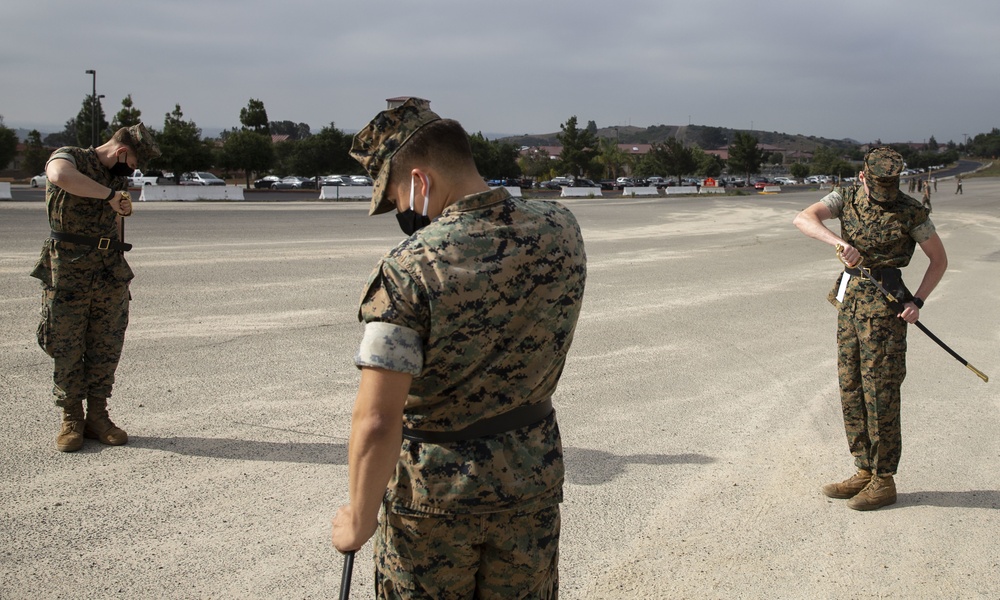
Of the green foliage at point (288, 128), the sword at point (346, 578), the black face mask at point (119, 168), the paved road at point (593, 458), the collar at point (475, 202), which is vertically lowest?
the paved road at point (593, 458)

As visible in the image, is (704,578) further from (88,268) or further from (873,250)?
(88,268)

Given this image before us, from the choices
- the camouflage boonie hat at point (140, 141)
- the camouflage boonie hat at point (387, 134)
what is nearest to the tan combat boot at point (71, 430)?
the camouflage boonie hat at point (140, 141)

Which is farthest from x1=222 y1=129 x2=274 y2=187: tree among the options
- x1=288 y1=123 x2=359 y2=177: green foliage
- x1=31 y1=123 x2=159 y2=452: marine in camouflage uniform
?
x1=31 y1=123 x2=159 y2=452: marine in camouflage uniform

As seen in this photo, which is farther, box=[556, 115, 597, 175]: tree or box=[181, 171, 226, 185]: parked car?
box=[556, 115, 597, 175]: tree

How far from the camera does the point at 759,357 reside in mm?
8711

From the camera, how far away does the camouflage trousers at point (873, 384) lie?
4711mm

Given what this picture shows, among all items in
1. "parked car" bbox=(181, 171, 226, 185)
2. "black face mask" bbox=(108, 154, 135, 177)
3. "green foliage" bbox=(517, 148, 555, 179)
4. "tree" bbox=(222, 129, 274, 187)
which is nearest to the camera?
"black face mask" bbox=(108, 154, 135, 177)

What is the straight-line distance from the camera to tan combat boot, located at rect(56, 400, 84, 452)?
5336mm

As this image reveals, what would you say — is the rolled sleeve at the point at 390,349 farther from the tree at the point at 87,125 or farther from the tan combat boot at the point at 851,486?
the tree at the point at 87,125

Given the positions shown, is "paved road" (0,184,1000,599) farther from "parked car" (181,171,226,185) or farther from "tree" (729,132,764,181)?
"tree" (729,132,764,181)

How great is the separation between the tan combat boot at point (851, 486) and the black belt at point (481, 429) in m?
3.42

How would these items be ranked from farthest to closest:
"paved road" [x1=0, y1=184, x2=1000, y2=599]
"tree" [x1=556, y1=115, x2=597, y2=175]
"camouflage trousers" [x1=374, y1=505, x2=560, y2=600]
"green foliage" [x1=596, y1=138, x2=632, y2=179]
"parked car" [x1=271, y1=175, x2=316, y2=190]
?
"green foliage" [x1=596, y1=138, x2=632, y2=179] → "tree" [x1=556, y1=115, x2=597, y2=175] → "parked car" [x1=271, y1=175, x2=316, y2=190] → "paved road" [x1=0, y1=184, x2=1000, y2=599] → "camouflage trousers" [x1=374, y1=505, x2=560, y2=600]

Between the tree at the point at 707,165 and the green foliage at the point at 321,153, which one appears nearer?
the green foliage at the point at 321,153

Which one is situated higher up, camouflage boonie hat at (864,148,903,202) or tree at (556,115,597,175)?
tree at (556,115,597,175)
